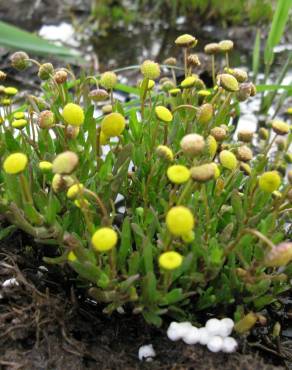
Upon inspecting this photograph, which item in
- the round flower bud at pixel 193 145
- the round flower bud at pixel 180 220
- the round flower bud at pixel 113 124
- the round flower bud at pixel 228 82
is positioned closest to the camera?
the round flower bud at pixel 180 220

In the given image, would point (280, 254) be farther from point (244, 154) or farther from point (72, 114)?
point (72, 114)

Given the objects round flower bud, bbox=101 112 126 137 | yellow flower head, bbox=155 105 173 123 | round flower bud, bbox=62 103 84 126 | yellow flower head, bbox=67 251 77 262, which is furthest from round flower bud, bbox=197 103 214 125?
yellow flower head, bbox=67 251 77 262

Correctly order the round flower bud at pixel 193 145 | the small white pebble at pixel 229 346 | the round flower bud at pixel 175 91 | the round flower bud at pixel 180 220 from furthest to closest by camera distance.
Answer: the round flower bud at pixel 175 91
the small white pebble at pixel 229 346
the round flower bud at pixel 193 145
the round flower bud at pixel 180 220

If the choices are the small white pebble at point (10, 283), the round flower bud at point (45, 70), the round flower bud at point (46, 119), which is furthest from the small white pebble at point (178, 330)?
the round flower bud at point (45, 70)

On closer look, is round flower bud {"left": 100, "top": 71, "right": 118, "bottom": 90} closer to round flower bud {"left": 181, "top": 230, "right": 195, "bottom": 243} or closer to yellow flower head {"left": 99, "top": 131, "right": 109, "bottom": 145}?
yellow flower head {"left": 99, "top": 131, "right": 109, "bottom": 145}

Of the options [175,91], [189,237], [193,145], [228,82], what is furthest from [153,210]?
[175,91]

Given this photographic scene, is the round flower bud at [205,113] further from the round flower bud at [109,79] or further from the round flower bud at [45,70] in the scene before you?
the round flower bud at [45,70]

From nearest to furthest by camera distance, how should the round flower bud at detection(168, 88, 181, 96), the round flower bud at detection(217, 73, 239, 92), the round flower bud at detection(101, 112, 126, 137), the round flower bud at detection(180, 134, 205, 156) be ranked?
1. the round flower bud at detection(180, 134, 205, 156)
2. the round flower bud at detection(101, 112, 126, 137)
3. the round flower bud at detection(217, 73, 239, 92)
4. the round flower bud at detection(168, 88, 181, 96)
